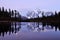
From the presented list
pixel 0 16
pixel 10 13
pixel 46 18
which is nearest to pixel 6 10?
pixel 10 13

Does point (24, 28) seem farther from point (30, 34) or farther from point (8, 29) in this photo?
point (30, 34)

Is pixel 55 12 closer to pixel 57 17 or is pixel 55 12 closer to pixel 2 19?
pixel 57 17

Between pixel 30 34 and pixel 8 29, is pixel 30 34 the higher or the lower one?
the lower one

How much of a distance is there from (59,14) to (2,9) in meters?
53.2

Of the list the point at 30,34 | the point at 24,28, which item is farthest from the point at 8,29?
the point at 30,34

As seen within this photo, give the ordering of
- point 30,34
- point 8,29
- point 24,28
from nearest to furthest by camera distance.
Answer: point 30,34
point 8,29
point 24,28

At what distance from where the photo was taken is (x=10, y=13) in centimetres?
17875

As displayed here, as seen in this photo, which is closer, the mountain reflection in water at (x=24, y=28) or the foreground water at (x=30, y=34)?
the foreground water at (x=30, y=34)

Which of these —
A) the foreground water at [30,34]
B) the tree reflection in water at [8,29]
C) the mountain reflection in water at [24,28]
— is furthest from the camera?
the mountain reflection in water at [24,28]

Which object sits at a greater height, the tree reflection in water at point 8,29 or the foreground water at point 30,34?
the tree reflection in water at point 8,29

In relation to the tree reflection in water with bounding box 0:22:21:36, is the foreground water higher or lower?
lower

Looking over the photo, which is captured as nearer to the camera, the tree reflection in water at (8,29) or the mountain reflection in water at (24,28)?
the tree reflection in water at (8,29)

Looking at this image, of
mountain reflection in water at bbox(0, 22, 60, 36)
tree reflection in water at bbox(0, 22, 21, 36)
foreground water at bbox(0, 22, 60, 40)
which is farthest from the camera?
mountain reflection in water at bbox(0, 22, 60, 36)

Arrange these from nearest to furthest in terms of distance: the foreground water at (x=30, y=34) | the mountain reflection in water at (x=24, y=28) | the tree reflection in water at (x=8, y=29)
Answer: the foreground water at (x=30, y=34), the tree reflection in water at (x=8, y=29), the mountain reflection in water at (x=24, y=28)
